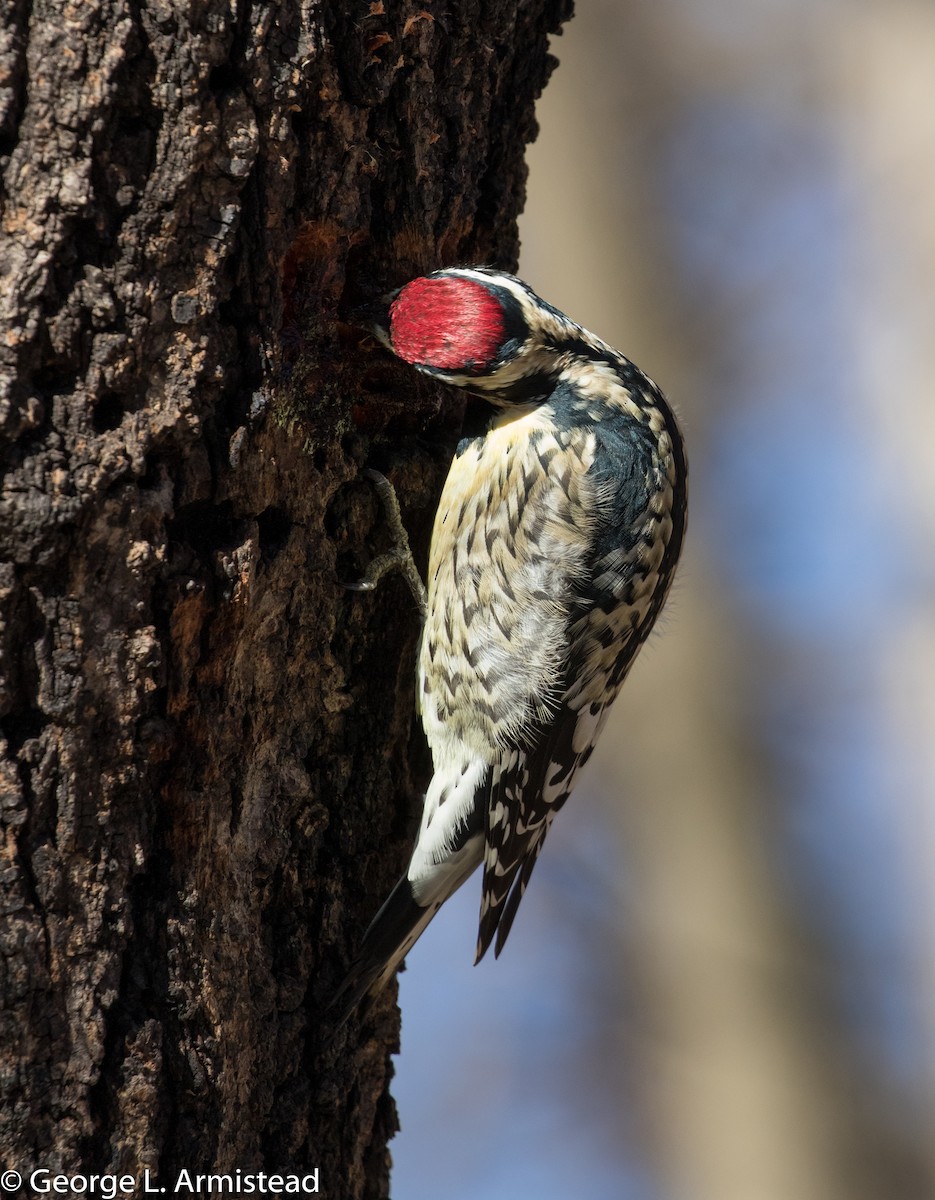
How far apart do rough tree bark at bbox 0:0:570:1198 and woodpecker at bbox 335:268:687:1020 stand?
0.23 meters

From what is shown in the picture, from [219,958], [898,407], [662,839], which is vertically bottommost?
[662,839]

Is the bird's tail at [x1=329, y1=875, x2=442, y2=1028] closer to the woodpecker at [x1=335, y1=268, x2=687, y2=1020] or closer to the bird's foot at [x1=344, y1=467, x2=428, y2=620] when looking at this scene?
the woodpecker at [x1=335, y1=268, x2=687, y2=1020]

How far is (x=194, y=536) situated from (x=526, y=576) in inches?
32.9

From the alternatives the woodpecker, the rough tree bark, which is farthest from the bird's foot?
the woodpecker

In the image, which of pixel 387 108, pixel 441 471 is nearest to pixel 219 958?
pixel 441 471

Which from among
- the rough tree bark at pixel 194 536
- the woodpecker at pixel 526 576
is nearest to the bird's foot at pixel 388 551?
the rough tree bark at pixel 194 536

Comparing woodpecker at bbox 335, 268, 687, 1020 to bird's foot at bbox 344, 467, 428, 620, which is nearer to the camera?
bird's foot at bbox 344, 467, 428, 620

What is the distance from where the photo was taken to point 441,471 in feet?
8.74

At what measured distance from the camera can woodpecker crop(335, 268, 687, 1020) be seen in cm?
257

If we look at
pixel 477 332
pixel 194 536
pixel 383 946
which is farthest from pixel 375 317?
pixel 383 946

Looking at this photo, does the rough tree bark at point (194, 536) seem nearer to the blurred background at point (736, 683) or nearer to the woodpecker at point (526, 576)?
the woodpecker at point (526, 576)

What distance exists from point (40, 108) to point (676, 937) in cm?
578

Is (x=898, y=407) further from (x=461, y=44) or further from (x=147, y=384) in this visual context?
(x=147, y=384)

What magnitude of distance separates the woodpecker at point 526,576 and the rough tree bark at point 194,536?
0.23 meters
